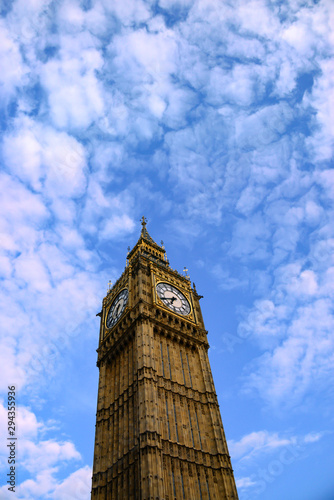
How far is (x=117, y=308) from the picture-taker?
209 feet

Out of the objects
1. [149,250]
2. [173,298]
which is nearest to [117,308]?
[173,298]

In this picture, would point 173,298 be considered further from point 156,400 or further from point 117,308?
point 156,400

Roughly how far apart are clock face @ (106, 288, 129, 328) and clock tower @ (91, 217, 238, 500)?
0.74ft

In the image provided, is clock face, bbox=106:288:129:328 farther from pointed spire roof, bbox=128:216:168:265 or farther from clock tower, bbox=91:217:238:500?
pointed spire roof, bbox=128:216:168:265

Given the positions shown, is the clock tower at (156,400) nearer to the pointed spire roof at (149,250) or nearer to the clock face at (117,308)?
the clock face at (117,308)

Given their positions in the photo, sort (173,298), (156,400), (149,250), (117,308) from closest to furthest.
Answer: (156,400) < (173,298) < (117,308) < (149,250)

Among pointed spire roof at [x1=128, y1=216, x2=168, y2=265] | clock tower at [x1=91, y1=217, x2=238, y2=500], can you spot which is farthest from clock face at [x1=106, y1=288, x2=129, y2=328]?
pointed spire roof at [x1=128, y1=216, x2=168, y2=265]

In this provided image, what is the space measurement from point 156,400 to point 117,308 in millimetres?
19865

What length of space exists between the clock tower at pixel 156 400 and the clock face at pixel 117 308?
0.74 feet

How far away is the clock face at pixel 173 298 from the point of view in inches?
2398

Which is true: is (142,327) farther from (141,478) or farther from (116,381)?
(141,478)

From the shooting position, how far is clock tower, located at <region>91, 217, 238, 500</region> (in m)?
42.2

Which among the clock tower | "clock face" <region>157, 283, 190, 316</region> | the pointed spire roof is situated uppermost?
the pointed spire roof

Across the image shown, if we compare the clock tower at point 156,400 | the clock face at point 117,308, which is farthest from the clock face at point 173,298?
the clock face at point 117,308
